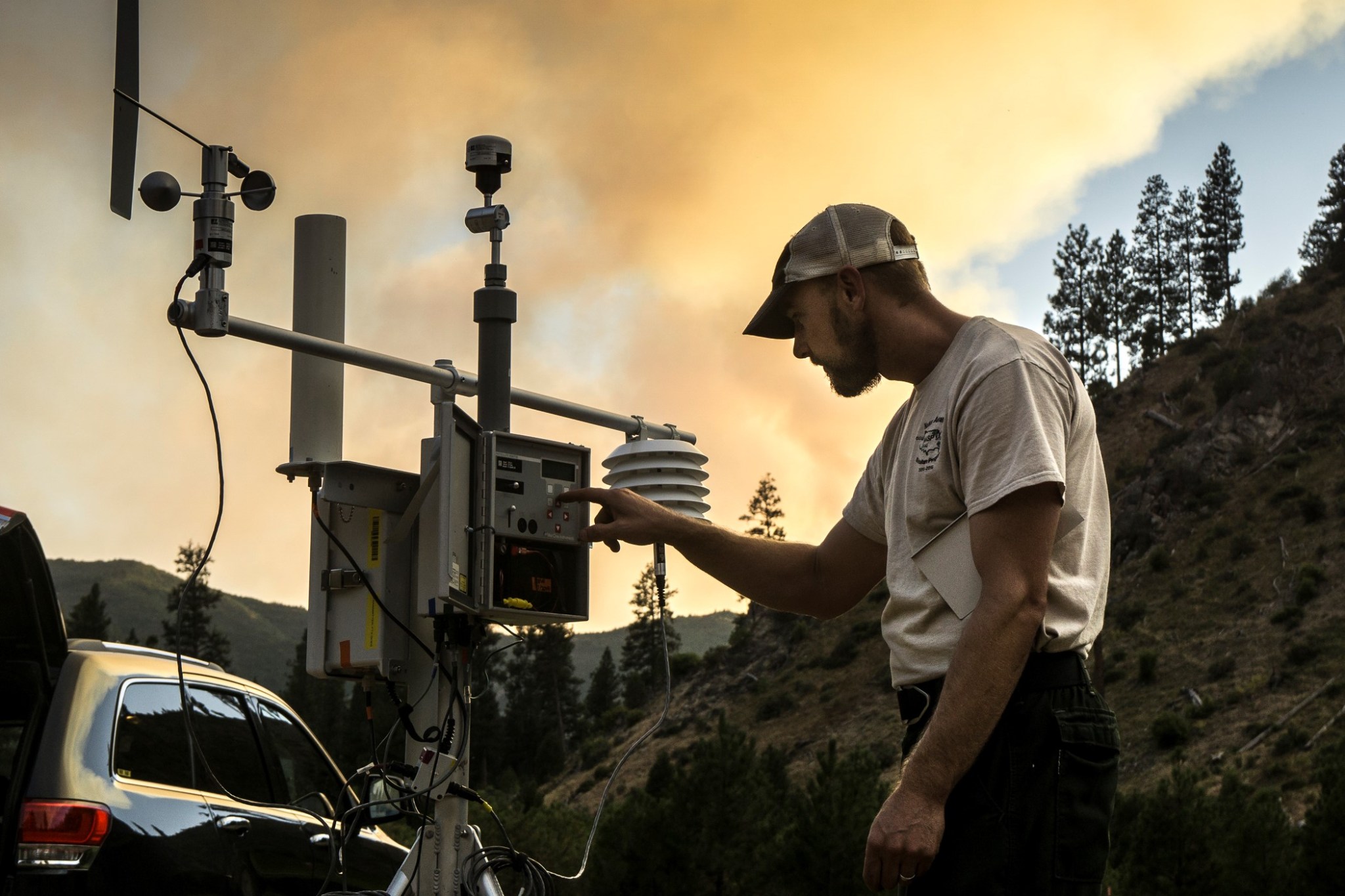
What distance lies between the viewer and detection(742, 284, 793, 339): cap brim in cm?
391

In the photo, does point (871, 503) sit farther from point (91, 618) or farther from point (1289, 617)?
point (91, 618)

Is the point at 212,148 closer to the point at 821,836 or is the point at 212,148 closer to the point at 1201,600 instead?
the point at 821,836

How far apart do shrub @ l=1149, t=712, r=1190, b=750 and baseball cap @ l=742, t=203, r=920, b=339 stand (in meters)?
49.3

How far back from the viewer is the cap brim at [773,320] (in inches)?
154

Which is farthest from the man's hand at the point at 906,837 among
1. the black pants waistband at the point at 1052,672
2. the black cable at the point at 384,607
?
the black cable at the point at 384,607

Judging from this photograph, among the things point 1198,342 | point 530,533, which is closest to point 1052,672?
point 530,533

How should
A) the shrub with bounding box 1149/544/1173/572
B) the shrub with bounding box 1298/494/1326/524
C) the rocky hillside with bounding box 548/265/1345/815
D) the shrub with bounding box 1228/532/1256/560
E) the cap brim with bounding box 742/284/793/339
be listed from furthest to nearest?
1. the shrub with bounding box 1149/544/1173/572
2. the shrub with bounding box 1228/532/1256/560
3. the shrub with bounding box 1298/494/1326/524
4. the rocky hillside with bounding box 548/265/1345/815
5. the cap brim with bounding box 742/284/793/339

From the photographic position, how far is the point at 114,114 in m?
5.93

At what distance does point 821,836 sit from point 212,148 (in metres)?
16.9

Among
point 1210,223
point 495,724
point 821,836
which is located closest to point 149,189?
point 821,836

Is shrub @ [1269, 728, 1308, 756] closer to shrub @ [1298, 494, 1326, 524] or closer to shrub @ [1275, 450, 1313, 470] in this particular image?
shrub @ [1298, 494, 1326, 524]

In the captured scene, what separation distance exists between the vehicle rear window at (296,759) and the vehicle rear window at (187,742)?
0.69ft

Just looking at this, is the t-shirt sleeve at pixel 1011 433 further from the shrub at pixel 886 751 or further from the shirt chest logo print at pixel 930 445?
the shrub at pixel 886 751

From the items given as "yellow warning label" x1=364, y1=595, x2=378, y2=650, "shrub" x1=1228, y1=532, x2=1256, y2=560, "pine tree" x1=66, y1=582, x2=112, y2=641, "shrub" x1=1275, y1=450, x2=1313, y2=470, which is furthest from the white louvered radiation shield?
"pine tree" x1=66, y1=582, x2=112, y2=641
